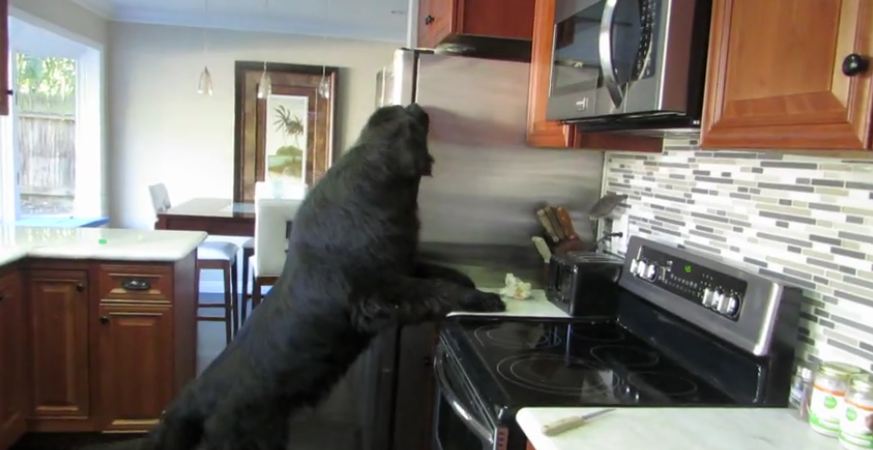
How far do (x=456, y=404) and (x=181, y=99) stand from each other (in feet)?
15.2

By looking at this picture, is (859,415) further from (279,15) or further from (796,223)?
(279,15)

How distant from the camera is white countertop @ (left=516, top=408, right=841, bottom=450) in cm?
110

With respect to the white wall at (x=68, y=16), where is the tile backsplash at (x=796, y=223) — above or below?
below

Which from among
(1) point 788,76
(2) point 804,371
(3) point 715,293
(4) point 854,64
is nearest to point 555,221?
(3) point 715,293

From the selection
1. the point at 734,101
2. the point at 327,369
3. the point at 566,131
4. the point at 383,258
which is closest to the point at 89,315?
the point at 327,369

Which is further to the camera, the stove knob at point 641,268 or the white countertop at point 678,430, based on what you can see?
the stove knob at point 641,268

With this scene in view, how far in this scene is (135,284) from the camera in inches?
106

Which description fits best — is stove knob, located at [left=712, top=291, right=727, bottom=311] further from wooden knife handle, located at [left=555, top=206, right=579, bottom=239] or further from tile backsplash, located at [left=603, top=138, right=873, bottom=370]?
wooden knife handle, located at [left=555, top=206, right=579, bottom=239]

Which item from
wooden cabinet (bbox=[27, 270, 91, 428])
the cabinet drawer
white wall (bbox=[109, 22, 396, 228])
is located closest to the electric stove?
the cabinet drawer

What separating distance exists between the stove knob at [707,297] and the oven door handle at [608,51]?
0.50m

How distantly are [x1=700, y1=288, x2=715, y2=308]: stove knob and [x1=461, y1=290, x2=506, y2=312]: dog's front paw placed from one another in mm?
615

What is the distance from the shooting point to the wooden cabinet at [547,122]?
1.87m

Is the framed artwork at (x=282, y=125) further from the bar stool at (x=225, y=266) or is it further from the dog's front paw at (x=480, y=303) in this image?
the dog's front paw at (x=480, y=303)

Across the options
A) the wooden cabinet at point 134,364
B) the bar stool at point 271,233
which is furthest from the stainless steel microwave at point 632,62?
the bar stool at point 271,233
